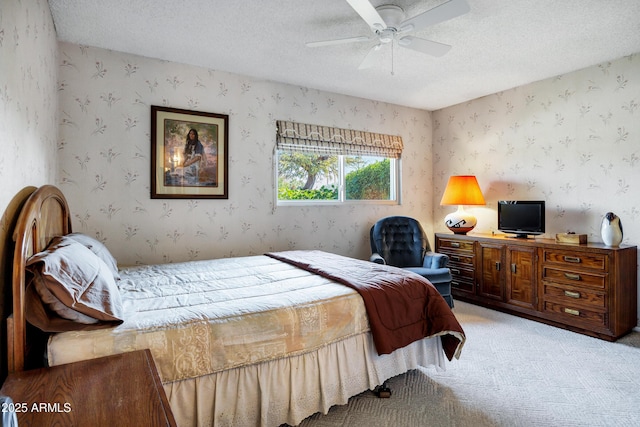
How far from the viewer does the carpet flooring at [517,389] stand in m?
1.84

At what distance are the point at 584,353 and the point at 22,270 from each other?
353 cm

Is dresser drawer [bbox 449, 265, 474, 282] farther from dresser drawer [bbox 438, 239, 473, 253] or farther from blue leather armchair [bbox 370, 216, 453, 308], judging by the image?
blue leather armchair [bbox 370, 216, 453, 308]

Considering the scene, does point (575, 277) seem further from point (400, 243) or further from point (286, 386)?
point (286, 386)

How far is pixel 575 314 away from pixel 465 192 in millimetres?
1606

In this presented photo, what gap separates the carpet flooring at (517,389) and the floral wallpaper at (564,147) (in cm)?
121

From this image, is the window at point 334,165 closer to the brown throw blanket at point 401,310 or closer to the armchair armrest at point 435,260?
the armchair armrest at point 435,260

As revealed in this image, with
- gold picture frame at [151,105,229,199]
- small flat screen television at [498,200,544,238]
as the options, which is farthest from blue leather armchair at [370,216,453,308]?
gold picture frame at [151,105,229,199]

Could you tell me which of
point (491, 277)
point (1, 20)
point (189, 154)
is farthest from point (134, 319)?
point (491, 277)

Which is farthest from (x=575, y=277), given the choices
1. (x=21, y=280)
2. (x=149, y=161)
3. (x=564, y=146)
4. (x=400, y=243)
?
(x=149, y=161)

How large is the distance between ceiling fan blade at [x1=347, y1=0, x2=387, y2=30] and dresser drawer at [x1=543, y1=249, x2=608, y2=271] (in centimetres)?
256

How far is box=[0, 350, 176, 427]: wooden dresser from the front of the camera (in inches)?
35.5

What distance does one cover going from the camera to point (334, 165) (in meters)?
4.21

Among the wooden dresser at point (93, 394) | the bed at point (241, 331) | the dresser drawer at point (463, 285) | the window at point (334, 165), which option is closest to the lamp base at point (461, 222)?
the dresser drawer at point (463, 285)

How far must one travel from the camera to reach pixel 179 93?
3.16 metres
